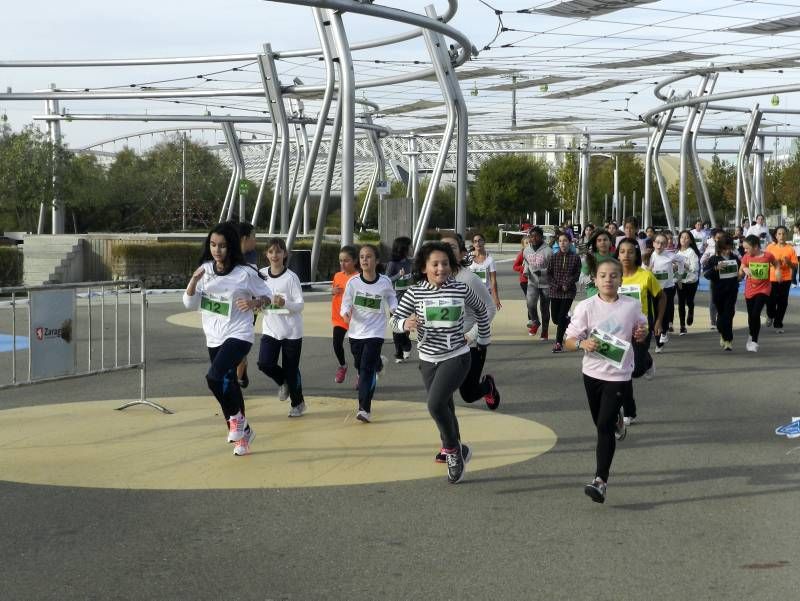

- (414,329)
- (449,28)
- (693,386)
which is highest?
(449,28)

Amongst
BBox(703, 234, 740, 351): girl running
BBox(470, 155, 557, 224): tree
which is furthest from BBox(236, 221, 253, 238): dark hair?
BBox(470, 155, 557, 224): tree

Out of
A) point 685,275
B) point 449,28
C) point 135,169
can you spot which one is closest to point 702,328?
point 685,275

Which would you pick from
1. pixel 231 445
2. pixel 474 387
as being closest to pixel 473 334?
pixel 474 387

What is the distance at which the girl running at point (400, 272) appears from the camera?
15.1 metres

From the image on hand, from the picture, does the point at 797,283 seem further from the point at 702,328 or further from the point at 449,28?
the point at 449,28

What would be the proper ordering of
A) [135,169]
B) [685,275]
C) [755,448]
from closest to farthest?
[755,448], [685,275], [135,169]

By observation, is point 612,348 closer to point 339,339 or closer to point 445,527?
point 445,527

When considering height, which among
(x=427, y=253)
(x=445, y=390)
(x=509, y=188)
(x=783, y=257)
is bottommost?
(x=445, y=390)

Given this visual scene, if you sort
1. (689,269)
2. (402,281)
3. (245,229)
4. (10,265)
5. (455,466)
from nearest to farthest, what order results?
(455,466) < (245,229) < (402,281) < (689,269) < (10,265)

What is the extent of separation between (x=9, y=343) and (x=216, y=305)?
8.90 m

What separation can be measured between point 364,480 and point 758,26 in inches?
769

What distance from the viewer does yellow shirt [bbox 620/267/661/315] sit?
472 inches

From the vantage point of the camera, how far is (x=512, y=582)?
5.71m

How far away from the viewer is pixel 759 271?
56.4 ft
